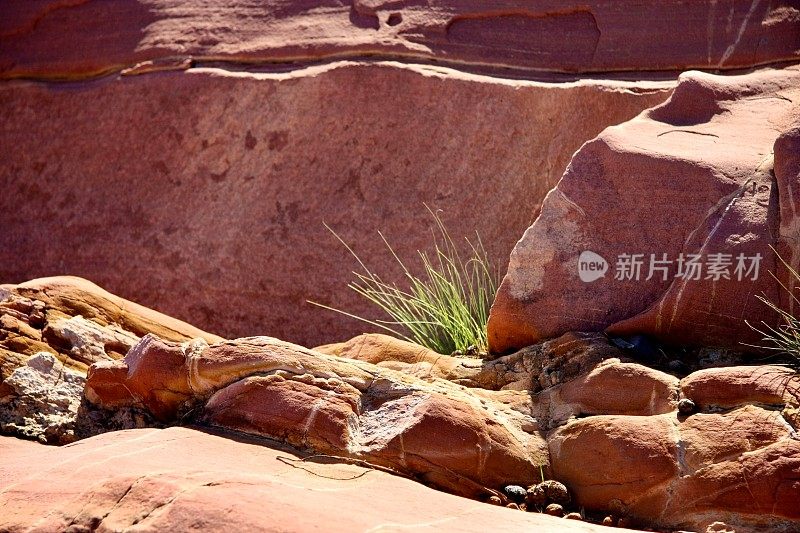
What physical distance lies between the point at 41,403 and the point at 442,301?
1954 millimetres

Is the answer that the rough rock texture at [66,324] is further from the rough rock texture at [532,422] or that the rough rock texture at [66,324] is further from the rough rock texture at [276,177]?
the rough rock texture at [276,177]

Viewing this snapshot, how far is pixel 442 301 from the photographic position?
17.4ft

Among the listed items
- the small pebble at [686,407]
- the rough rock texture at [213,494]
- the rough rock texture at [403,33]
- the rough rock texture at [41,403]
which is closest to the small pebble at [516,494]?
the rough rock texture at [213,494]

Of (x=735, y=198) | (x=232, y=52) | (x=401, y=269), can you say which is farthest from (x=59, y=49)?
(x=735, y=198)

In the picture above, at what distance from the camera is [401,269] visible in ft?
20.3

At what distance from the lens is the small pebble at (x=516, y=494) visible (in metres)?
3.78

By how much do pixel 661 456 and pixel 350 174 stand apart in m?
3.25

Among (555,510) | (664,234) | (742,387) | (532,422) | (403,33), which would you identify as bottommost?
(555,510)

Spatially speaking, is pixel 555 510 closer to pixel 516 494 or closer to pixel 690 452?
pixel 516 494

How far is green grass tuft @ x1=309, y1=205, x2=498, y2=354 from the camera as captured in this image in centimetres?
517

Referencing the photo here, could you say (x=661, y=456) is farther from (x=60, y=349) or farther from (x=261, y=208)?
(x=261, y=208)

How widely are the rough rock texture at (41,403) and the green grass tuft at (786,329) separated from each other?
2723mm

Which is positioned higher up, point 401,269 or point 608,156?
point 608,156

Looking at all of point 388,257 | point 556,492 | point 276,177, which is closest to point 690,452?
point 556,492
